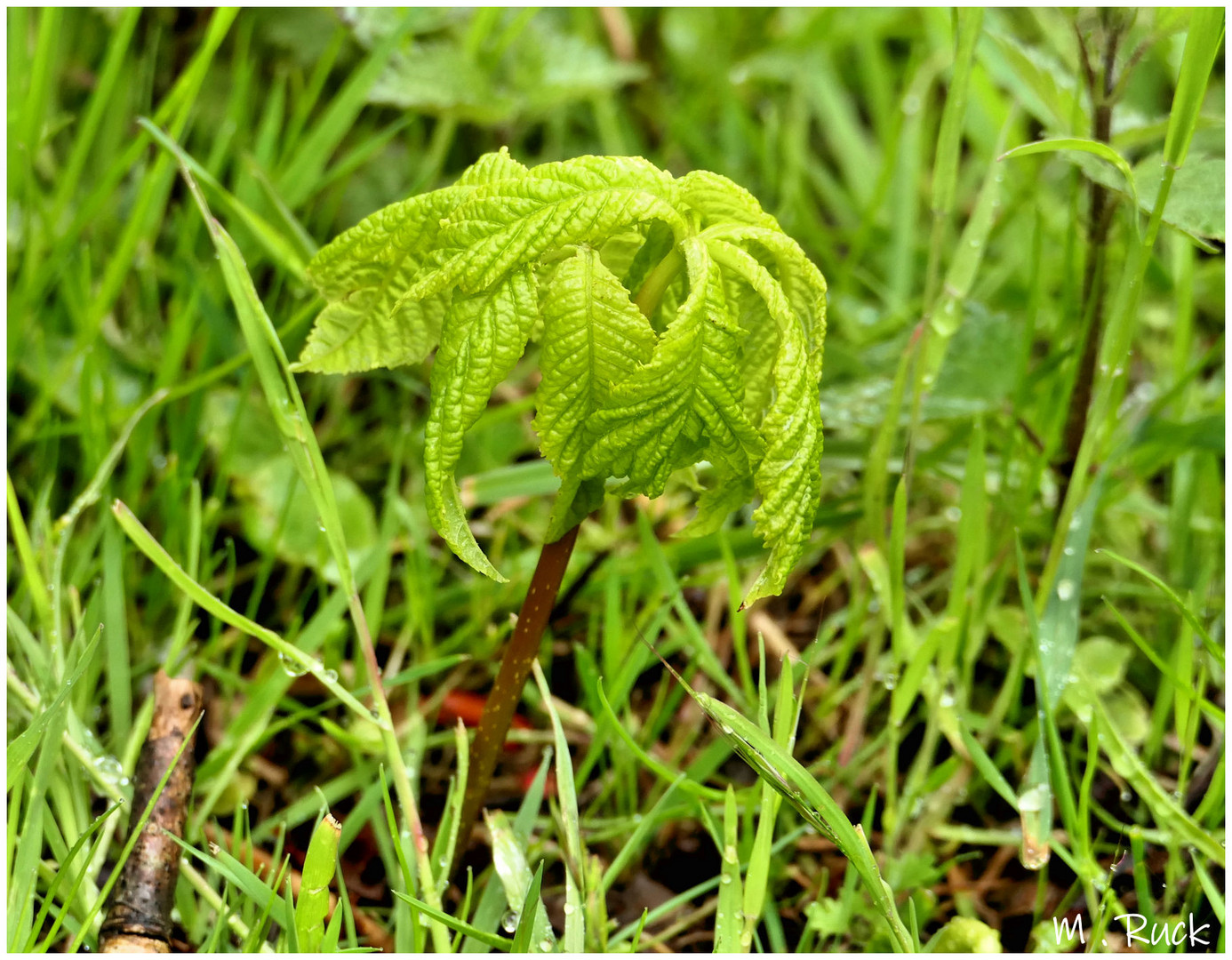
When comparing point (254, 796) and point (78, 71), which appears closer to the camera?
point (254, 796)

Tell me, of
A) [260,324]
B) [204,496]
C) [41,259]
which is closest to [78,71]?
[41,259]

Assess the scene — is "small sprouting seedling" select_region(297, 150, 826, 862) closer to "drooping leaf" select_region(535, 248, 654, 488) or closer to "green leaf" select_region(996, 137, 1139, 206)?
"drooping leaf" select_region(535, 248, 654, 488)

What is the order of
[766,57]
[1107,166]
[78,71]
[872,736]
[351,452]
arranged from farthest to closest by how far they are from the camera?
1. [766,57]
2. [78,71]
3. [351,452]
4. [872,736]
5. [1107,166]

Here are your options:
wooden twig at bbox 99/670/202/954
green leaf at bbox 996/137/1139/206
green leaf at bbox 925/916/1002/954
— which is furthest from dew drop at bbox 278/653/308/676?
green leaf at bbox 996/137/1139/206

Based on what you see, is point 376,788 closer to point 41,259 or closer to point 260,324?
point 260,324

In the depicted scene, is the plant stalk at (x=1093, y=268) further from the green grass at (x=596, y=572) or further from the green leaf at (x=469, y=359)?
the green leaf at (x=469, y=359)

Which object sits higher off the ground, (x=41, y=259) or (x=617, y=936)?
(x=41, y=259)
